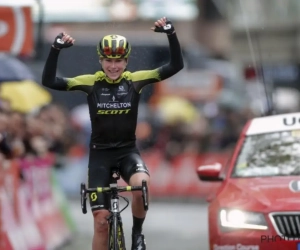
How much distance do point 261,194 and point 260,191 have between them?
0.29 ft

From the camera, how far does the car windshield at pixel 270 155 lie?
39.2 ft

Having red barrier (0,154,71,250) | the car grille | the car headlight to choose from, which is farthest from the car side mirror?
red barrier (0,154,71,250)

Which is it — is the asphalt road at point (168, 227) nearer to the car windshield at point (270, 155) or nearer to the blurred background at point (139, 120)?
the blurred background at point (139, 120)

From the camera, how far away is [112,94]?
410 inches

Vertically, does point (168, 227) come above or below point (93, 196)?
above

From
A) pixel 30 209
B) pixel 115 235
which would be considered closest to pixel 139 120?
pixel 30 209

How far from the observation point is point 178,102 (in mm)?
36688

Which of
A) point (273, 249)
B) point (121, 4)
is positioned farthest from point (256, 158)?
point (121, 4)

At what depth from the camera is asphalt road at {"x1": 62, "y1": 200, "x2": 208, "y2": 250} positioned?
16641mm

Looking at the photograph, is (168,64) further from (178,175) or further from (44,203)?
(178,175)

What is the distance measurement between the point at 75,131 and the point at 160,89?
7.81m

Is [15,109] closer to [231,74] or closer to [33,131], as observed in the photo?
[33,131]

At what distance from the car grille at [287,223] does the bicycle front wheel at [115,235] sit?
160 cm

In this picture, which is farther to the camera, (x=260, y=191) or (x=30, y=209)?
(x=30, y=209)
